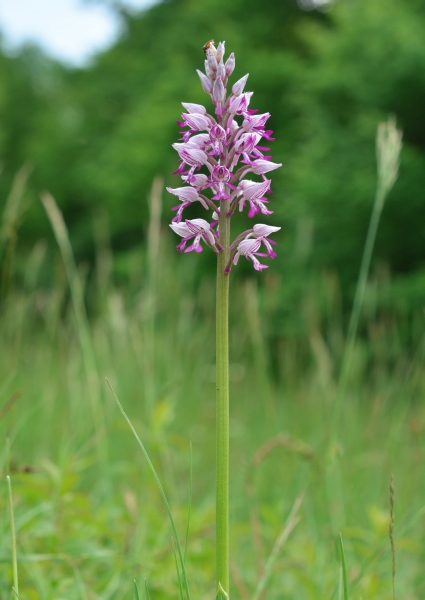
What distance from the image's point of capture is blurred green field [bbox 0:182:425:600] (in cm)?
215

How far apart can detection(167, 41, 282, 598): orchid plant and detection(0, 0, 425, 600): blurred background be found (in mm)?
697

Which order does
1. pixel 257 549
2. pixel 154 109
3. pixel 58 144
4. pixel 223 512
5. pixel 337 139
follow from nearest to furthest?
pixel 223 512, pixel 257 549, pixel 337 139, pixel 154 109, pixel 58 144

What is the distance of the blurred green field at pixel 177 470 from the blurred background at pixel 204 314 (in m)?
0.02

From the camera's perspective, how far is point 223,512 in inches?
47.4

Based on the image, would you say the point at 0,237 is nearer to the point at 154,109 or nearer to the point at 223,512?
the point at 223,512

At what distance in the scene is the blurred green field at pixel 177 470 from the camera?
84.5 inches

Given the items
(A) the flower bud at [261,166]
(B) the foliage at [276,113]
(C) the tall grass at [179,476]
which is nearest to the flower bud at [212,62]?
(A) the flower bud at [261,166]

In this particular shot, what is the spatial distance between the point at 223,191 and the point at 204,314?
570 centimetres

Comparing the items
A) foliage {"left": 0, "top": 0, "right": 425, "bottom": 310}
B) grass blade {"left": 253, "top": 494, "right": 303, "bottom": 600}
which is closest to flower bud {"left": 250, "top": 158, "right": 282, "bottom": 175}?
grass blade {"left": 253, "top": 494, "right": 303, "bottom": 600}

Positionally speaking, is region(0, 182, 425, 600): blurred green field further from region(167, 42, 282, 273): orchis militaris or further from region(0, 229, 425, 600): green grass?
region(167, 42, 282, 273): orchis militaris

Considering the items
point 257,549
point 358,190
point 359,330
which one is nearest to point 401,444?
point 257,549

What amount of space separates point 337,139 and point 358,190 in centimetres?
185

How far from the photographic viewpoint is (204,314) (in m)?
6.95

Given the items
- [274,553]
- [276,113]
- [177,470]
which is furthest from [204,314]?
[276,113]
